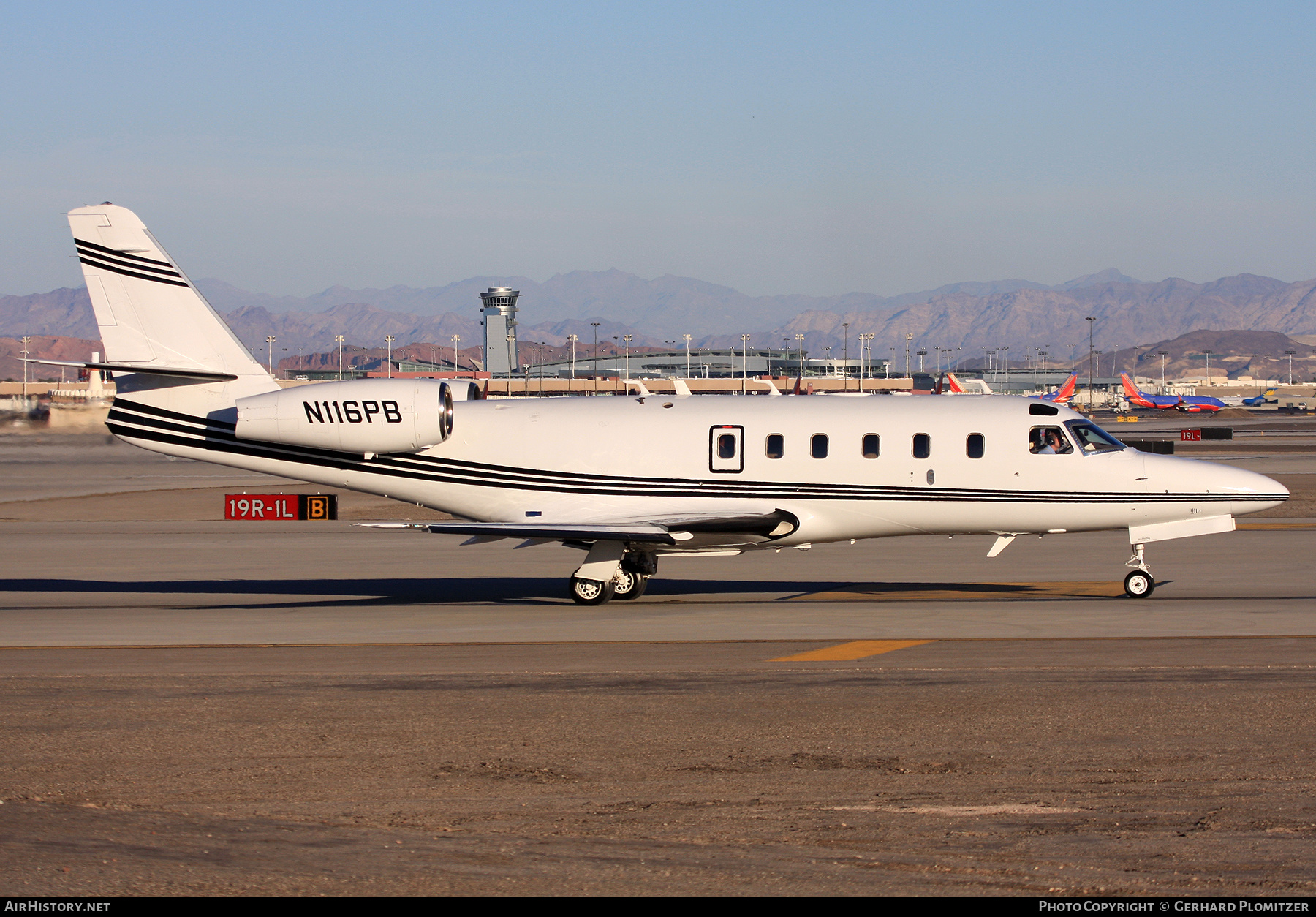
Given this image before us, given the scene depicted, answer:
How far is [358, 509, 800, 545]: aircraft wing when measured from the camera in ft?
63.8

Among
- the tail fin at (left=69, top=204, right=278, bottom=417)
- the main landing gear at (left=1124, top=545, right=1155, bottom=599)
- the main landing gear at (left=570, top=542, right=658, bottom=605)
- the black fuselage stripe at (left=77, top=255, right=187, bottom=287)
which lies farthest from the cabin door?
the black fuselage stripe at (left=77, top=255, right=187, bottom=287)

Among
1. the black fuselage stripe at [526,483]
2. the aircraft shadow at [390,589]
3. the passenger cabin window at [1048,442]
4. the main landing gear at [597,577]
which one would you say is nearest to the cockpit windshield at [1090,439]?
the passenger cabin window at [1048,442]

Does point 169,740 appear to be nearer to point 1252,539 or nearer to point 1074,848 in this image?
point 1074,848

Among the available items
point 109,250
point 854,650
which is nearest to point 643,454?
point 854,650

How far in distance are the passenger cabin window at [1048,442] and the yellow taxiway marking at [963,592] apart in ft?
7.97

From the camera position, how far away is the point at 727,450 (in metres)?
21.1

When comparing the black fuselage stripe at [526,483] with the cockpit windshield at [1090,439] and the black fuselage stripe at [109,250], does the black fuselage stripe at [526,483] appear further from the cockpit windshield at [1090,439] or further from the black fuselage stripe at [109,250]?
the black fuselage stripe at [109,250]

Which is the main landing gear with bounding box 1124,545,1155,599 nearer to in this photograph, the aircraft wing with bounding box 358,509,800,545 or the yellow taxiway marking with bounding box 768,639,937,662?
the aircraft wing with bounding box 358,509,800,545

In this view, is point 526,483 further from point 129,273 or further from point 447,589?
point 129,273

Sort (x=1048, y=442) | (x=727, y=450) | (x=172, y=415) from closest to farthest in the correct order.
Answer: (x=1048, y=442) < (x=727, y=450) < (x=172, y=415)

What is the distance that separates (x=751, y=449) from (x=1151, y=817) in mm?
12640

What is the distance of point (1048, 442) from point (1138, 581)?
2675 mm

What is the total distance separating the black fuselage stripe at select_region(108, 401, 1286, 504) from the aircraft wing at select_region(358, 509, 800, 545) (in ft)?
Result: 1.66
